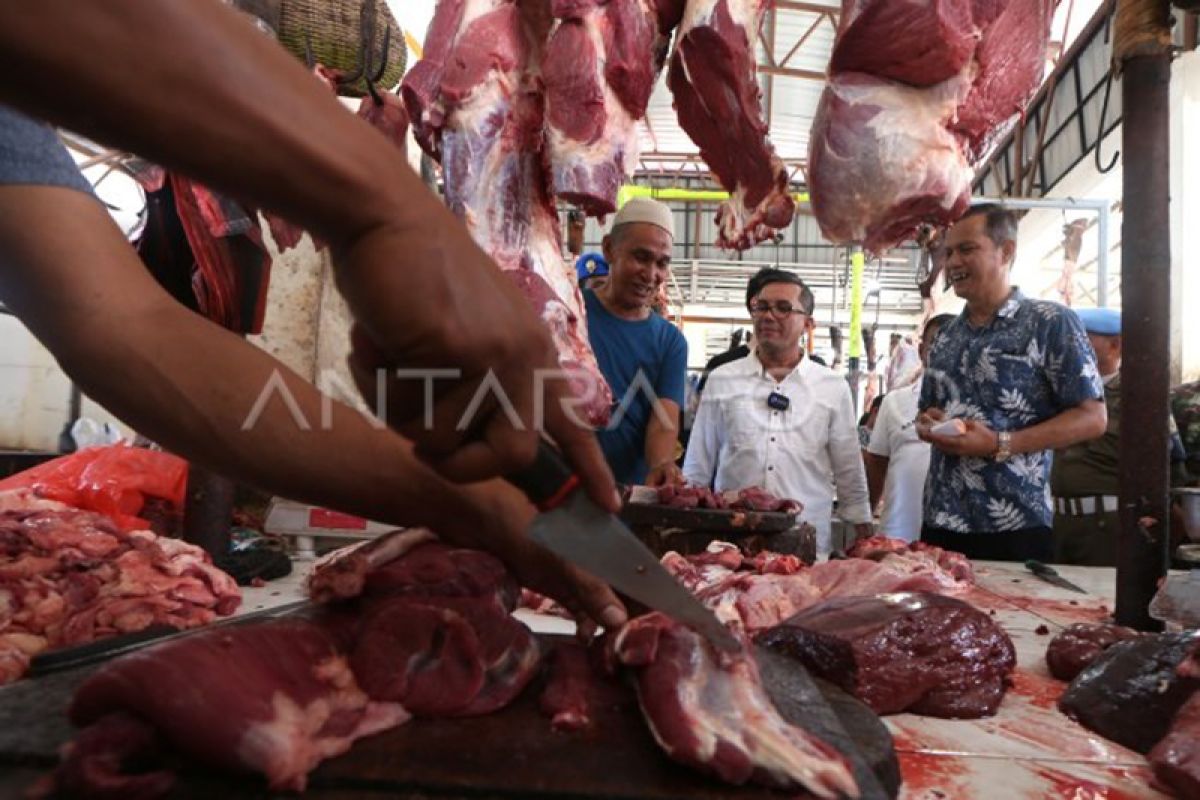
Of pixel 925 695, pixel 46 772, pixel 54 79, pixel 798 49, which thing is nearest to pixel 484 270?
pixel 54 79

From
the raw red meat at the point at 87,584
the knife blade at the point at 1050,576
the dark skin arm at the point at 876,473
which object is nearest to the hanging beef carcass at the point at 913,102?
the knife blade at the point at 1050,576

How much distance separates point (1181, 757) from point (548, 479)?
115cm

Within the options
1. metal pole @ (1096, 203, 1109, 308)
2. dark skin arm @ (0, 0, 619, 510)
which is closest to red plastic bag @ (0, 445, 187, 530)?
dark skin arm @ (0, 0, 619, 510)

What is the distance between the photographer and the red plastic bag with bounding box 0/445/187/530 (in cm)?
349

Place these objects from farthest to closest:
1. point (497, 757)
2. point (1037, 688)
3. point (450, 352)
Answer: point (1037, 688)
point (497, 757)
point (450, 352)

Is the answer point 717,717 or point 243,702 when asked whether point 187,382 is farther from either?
point 717,717

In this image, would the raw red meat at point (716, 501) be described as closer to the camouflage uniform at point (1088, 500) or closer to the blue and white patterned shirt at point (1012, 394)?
the blue and white patterned shirt at point (1012, 394)

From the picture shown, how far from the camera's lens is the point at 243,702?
4.04ft

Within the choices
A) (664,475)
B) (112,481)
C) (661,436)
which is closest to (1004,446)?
(664,475)

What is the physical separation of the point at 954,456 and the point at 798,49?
7529mm

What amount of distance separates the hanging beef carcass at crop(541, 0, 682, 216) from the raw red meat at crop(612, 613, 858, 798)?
5.10 ft

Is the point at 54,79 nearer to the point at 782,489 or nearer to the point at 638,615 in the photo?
the point at 638,615

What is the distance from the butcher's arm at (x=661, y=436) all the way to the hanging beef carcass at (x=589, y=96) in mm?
2190

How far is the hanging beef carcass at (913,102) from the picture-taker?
2.61 m
